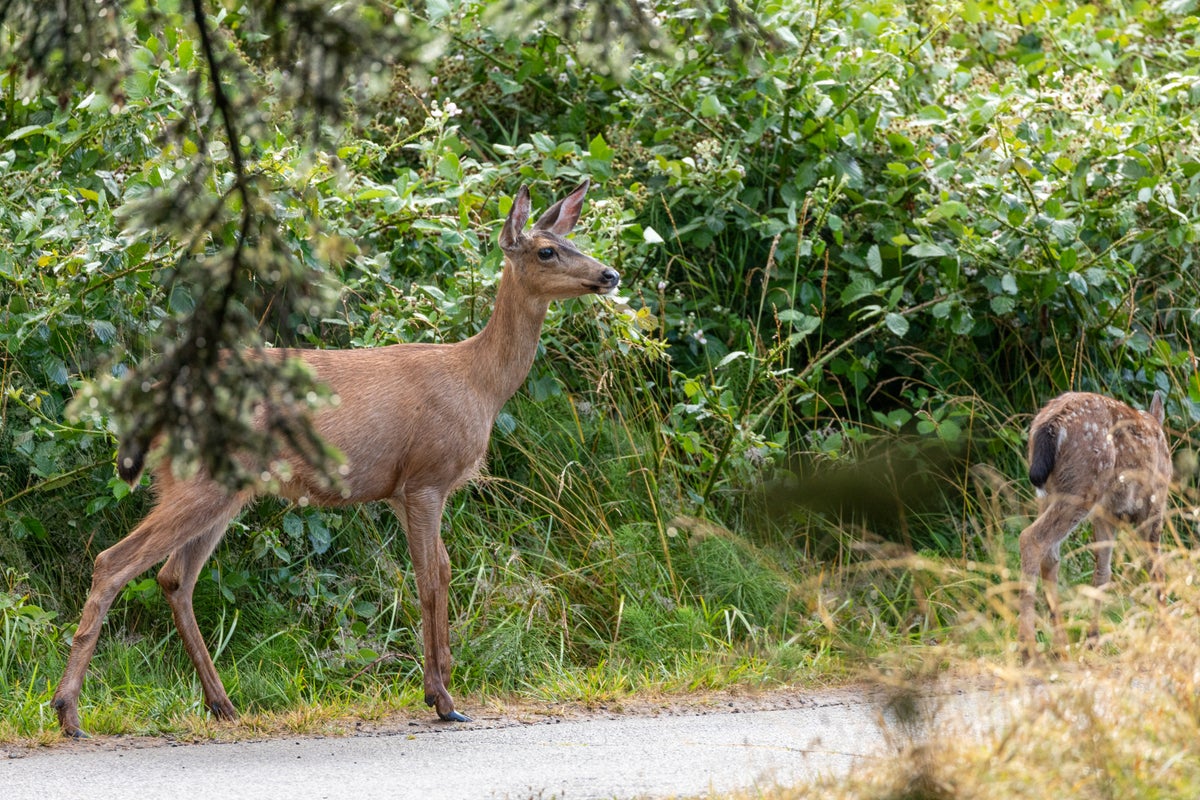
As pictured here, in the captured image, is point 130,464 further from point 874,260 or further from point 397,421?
point 874,260

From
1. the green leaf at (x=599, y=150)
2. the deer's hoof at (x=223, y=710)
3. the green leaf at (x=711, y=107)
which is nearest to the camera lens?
the deer's hoof at (x=223, y=710)

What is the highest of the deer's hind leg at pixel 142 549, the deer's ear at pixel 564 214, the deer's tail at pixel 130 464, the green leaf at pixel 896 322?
the deer's ear at pixel 564 214

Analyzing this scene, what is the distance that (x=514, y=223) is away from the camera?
6.95 meters

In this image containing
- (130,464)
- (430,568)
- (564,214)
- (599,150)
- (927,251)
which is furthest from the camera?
(927,251)

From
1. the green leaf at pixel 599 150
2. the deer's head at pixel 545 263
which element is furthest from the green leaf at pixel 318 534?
the green leaf at pixel 599 150

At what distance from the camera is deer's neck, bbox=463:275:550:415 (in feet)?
22.2

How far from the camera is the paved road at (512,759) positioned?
16.4ft

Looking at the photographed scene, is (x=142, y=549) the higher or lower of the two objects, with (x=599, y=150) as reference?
lower

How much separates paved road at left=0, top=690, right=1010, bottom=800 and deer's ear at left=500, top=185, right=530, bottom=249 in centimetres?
216

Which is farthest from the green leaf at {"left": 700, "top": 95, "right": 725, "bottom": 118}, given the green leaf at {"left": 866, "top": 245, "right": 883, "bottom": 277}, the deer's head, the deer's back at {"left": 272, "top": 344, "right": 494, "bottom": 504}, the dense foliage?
the deer's back at {"left": 272, "top": 344, "right": 494, "bottom": 504}

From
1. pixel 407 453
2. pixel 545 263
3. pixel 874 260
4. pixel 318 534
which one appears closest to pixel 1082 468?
pixel 874 260

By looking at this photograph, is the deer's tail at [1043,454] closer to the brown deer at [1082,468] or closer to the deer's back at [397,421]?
the brown deer at [1082,468]

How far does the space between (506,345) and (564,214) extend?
90cm

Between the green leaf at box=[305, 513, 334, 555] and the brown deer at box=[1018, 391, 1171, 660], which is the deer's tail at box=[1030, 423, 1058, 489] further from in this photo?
the green leaf at box=[305, 513, 334, 555]
